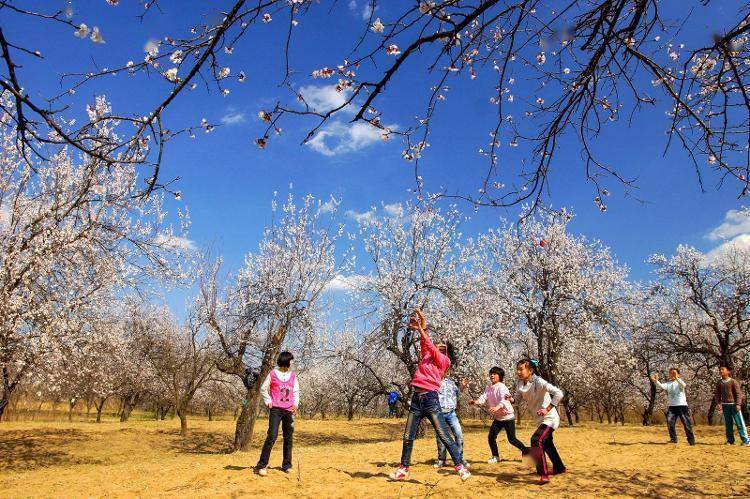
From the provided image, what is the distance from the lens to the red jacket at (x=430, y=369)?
5.98 m

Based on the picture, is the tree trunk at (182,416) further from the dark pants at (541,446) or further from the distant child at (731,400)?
the distant child at (731,400)

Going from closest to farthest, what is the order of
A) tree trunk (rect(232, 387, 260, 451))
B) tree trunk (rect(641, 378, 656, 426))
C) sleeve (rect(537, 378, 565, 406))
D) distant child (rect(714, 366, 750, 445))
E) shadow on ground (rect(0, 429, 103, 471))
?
sleeve (rect(537, 378, 565, 406))
distant child (rect(714, 366, 750, 445))
shadow on ground (rect(0, 429, 103, 471))
tree trunk (rect(232, 387, 260, 451))
tree trunk (rect(641, 378, 656, 426))

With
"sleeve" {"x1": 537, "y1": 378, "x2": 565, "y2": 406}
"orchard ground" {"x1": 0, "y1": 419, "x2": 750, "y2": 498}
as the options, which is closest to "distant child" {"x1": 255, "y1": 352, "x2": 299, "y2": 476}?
"orchard ground" {"x1": 0, "y1": 419, "x2": 750, "y2": 498}

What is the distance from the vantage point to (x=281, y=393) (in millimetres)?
6742

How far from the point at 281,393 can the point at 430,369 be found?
93.5 inches

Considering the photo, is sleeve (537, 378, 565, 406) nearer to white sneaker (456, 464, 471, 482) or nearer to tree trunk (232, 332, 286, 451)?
white sneaker (456, 464, 471, 482)

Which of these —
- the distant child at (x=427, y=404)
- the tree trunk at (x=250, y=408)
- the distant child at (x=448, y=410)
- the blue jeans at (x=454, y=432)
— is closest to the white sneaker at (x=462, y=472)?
the distant child at (x=427, y=404)

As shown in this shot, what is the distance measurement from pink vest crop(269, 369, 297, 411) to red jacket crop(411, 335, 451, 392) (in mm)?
2055

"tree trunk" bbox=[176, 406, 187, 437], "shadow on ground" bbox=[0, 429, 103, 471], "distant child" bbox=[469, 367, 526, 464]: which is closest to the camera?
"distant child" bbox=[469, 367, 526, 464]

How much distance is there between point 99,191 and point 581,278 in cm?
1860

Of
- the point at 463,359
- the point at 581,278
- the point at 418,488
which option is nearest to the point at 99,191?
the point at 418,488

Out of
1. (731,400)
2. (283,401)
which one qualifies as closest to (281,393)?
(283,401)

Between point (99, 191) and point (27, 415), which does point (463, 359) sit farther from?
point (27, 415)

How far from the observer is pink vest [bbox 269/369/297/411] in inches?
264
